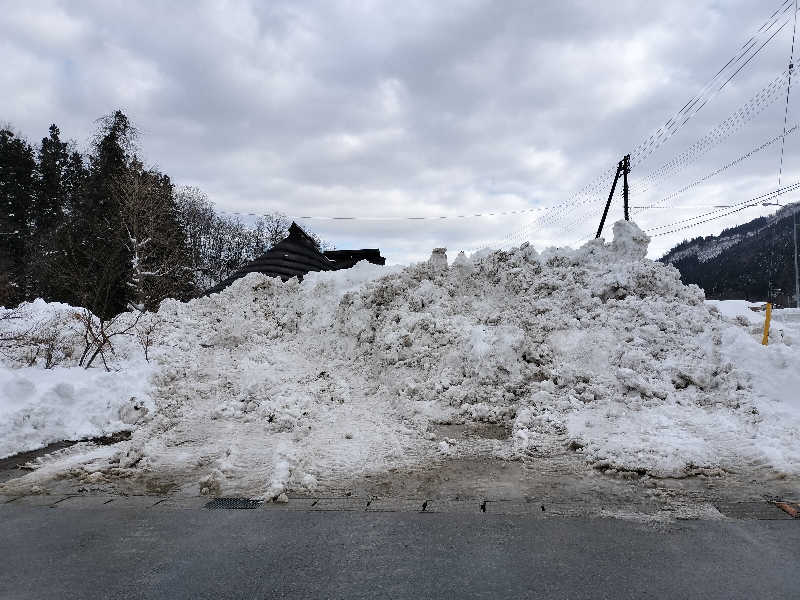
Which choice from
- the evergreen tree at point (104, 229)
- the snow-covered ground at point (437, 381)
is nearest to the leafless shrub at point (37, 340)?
the snow-covered ground at point (437, 381)

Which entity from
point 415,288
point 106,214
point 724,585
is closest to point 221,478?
point 724,585

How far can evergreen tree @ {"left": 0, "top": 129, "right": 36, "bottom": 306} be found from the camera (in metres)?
27.9

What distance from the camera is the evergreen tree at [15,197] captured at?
27.9 metres

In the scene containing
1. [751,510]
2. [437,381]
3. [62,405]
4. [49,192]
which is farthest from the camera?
[49,192]

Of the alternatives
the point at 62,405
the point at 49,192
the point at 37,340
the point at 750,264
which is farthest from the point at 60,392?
the point at 750,264

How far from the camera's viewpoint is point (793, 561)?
3.28 meters

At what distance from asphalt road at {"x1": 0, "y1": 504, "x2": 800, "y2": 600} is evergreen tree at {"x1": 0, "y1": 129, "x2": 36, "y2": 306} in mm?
29185

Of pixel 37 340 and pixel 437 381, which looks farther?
pixel 37 340

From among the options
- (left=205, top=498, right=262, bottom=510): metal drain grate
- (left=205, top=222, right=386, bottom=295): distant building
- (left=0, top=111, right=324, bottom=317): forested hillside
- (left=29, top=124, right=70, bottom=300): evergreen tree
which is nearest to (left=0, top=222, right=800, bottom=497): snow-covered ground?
(left=205, top=498, right=262, bottom=510): metal drain grate

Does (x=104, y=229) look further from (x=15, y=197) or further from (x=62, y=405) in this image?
(x=62, y=405)

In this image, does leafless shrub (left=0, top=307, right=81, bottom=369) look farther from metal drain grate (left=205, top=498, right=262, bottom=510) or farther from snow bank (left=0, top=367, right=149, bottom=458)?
metal drain grate (left=205, top=498, right=262, bottom=510)

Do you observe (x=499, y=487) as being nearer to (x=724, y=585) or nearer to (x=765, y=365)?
(x=724, y=585)

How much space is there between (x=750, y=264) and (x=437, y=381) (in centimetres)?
12464

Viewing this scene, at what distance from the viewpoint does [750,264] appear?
345 ft
